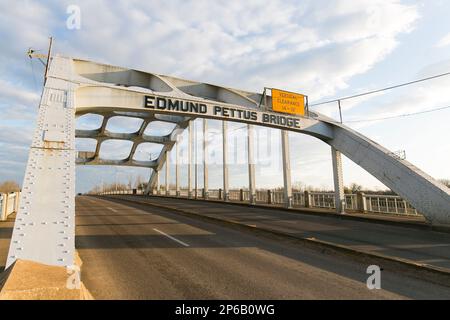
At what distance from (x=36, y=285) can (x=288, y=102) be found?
55.8ft

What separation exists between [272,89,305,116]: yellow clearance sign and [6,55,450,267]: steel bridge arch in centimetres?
63

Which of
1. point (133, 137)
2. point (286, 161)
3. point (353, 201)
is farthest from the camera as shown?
point (133, 137)

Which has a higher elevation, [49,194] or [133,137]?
[133,137]

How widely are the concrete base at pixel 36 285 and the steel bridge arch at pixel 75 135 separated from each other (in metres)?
0.64

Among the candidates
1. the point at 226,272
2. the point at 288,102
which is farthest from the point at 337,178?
the point at 226,272

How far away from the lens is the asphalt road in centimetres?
524

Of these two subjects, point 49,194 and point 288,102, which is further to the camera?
point 288,102

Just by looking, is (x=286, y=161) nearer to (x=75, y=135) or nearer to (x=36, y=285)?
(x=75, y=135)

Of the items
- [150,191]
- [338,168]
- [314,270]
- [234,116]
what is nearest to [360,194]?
[338,168]

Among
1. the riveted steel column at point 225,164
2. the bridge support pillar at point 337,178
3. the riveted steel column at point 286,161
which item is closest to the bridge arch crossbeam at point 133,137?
the riveted steel column at point 225,164

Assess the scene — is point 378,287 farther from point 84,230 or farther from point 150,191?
point 150,191

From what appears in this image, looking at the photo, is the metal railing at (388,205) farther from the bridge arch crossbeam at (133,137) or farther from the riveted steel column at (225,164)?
the bridge arch crossbeam at (133,137)

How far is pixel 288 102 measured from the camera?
18781mm

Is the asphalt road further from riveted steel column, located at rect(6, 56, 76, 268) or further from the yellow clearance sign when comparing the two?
the yellow clearance sign
